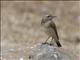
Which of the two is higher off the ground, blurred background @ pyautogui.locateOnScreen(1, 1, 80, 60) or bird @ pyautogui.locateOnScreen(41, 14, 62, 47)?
bird @ pyautogui.locateOnScreen(41, 14, 62, 47)

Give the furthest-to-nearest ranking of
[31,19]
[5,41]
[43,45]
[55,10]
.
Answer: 1. [55,10]
2. [31,19]
3. [5,41]
4. [43,45]

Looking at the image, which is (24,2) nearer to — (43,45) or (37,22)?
(37,22)

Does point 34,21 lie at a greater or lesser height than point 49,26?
lesser

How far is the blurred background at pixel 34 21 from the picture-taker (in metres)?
13.0

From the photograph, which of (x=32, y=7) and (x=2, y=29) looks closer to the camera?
(x=2, y=29)

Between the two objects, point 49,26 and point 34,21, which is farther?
point 34,21

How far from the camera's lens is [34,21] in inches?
587

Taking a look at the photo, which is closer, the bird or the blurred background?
the bird

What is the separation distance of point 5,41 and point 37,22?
232 cm

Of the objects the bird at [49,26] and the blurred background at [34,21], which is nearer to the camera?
the bird at [49,26]

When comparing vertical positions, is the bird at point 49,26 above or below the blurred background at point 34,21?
above

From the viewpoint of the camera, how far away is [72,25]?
1472 centimetres

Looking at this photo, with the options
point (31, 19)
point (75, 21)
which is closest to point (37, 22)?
point (31, 19)

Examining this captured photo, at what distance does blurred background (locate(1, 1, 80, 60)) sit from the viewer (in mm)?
12994
